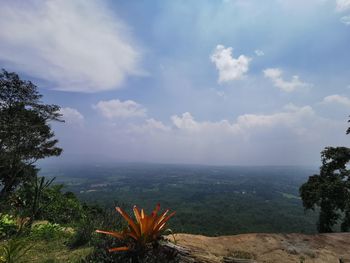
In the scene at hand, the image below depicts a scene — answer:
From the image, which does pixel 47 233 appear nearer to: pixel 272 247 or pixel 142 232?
pixel 142 232

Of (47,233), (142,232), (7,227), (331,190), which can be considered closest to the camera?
(142,232)

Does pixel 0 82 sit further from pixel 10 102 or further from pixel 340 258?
pixel 340 258

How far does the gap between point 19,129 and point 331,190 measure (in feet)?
50.5

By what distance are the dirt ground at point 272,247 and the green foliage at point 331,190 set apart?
5.46 m

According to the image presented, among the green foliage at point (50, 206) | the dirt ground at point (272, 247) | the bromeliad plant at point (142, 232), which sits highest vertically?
the bromeliad plant at point (142, 232)

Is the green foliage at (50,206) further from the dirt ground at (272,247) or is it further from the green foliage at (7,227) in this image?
the dirt ground at (272,247)

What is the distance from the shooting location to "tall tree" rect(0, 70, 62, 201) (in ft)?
41.7

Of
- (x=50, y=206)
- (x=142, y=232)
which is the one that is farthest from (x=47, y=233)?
(x=50, y=206)

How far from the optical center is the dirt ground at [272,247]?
18.1 feet

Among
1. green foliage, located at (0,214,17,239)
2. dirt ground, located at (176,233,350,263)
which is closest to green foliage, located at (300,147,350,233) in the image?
dirt ground, located at (176,233,350,263)

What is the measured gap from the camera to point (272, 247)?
6145 millimetres

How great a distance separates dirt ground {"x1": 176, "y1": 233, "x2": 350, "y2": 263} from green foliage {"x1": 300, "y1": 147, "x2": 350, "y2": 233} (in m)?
5.46

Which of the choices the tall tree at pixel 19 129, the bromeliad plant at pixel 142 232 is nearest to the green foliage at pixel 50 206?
the tall tree at pixel 19 129

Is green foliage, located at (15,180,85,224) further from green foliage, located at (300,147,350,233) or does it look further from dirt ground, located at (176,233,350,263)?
green foliage, located at (300,147,350,233)
